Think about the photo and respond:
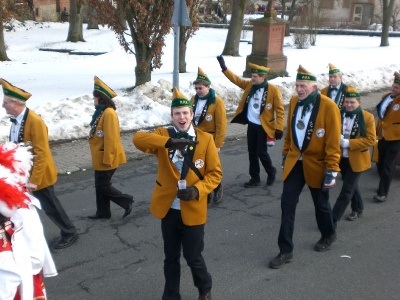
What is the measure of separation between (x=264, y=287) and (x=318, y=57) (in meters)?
19.6

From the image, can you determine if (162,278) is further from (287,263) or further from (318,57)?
(318,57)

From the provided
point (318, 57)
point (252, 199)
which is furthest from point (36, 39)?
point (252, 199)

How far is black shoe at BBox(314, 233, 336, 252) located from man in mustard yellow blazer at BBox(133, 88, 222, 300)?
194 cm

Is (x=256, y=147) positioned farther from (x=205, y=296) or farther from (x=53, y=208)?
(x=205, y=296)

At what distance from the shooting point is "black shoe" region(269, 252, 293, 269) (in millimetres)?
5668

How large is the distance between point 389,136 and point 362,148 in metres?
1.39

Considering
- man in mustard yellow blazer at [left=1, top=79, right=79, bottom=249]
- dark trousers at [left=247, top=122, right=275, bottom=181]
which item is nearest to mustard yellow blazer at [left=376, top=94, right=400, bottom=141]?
dark trousers at [left=247, top=122, right=275, bottom=181]

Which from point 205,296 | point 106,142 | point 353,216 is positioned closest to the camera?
point 205,296

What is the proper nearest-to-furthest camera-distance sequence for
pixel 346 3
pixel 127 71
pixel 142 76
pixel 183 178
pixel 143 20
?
1. pixel 183 178
2. pixel 143 20
3. pixel 142 76
4. pixel 127 71
5. pixel 346 3

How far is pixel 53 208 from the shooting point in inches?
235

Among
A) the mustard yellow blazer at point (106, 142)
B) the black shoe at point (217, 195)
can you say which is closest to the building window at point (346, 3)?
the black shoe at point (217, 195)

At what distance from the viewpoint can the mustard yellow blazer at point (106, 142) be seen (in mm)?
6375

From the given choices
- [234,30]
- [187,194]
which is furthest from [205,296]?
[234,30]

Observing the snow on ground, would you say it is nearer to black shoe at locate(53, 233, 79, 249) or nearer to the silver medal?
black shoe at locate(53, 233, 79, 249)
